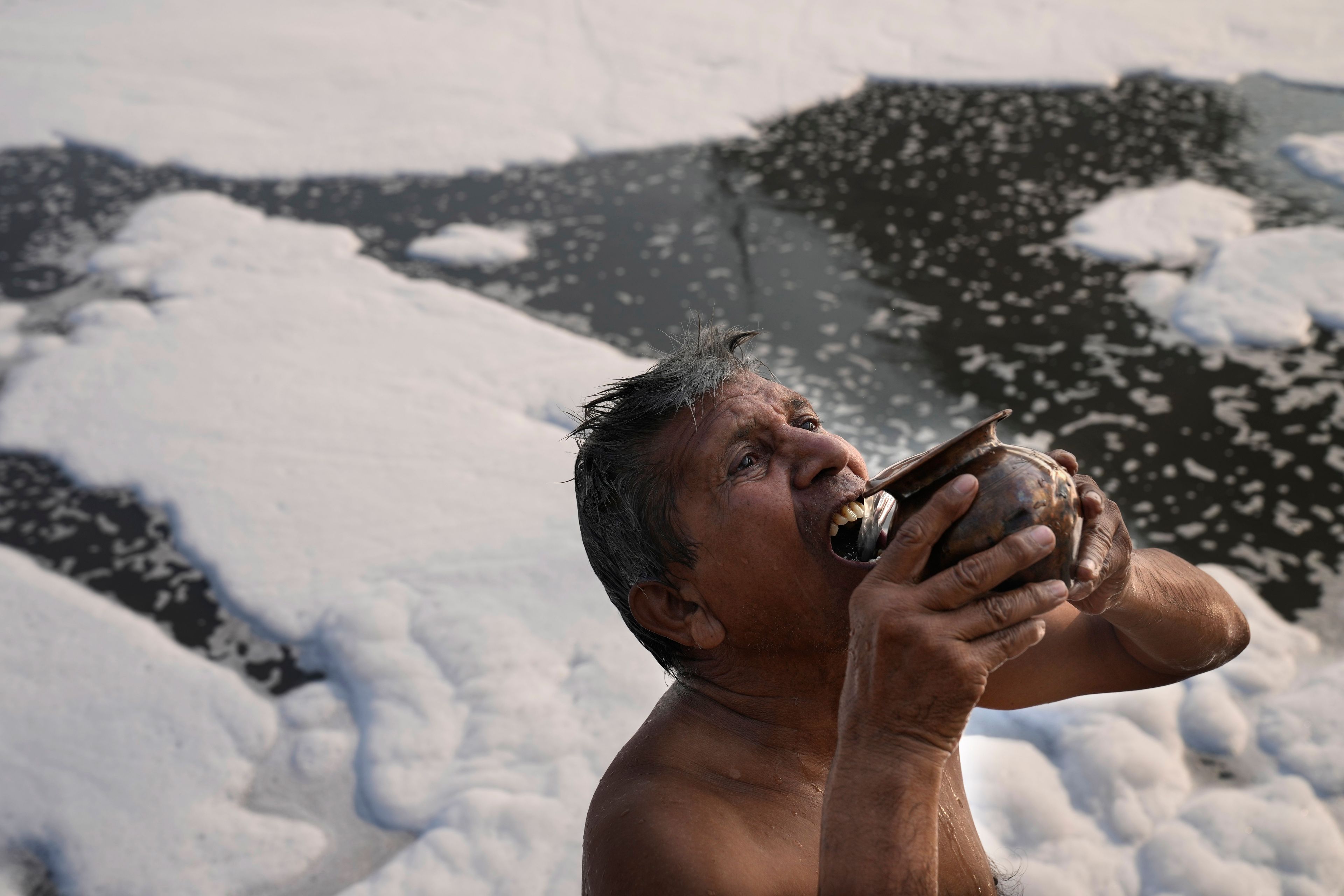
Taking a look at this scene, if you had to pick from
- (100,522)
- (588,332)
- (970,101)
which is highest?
(970,101)

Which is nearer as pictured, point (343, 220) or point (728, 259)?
point (728, 259)

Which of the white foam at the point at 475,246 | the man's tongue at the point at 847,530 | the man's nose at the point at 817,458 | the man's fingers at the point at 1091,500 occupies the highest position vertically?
the man's fingers at the point at 1091,500

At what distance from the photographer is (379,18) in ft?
26.8

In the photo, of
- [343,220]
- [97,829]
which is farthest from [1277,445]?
[343,220]

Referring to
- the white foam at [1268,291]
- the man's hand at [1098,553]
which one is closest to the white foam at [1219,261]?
the white foam at [1268,291]

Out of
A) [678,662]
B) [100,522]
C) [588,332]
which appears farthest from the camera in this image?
[588,332]

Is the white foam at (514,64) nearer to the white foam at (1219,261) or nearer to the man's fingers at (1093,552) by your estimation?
the white foam at (1219,261)

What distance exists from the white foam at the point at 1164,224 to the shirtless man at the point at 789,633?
3.49 meters

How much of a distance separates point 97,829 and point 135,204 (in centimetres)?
431

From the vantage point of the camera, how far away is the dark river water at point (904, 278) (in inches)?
141

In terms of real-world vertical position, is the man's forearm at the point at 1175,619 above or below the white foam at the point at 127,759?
above

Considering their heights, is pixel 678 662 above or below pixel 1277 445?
above

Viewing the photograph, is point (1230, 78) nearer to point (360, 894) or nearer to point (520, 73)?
point (520, 73)

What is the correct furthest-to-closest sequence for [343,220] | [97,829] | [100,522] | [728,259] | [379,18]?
[379,18]
[343,220]
[728,259]
[100,522]
[97,829]
